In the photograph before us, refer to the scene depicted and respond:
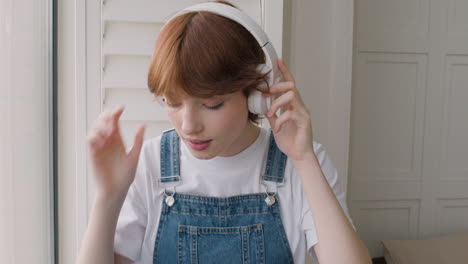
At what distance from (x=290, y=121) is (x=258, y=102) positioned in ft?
0.47

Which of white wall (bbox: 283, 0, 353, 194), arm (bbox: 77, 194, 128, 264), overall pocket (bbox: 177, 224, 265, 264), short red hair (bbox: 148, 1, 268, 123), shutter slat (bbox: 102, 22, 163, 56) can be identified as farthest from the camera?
white wall (bbox: 283, 0, 353, 194)

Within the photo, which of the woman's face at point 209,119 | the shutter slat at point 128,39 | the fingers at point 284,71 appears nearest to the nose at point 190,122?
the woman's face at point 209,119

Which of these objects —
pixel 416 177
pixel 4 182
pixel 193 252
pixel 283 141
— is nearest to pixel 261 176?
pixel 283 141

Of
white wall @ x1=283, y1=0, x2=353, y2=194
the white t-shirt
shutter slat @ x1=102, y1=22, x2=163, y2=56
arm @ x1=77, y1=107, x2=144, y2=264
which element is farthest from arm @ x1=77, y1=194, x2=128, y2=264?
white wall @ x1=283, y1=0, x2=353, y2=194

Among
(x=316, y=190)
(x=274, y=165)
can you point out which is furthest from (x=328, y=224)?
(x=274, y=165)

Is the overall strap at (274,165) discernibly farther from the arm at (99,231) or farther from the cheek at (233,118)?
the arm at (99,231)

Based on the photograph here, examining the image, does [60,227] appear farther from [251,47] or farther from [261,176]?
[251,47]

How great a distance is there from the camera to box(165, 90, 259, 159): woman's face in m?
0.86

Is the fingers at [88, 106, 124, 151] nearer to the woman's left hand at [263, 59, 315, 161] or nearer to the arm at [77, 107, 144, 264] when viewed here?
the arm at [77, 107, 144, 264]

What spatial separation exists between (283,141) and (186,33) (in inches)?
13.6

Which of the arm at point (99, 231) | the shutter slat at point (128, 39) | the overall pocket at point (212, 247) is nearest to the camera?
the arm at point (99, 231)

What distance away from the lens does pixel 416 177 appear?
6.45 ft

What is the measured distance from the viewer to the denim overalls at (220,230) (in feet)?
3.46

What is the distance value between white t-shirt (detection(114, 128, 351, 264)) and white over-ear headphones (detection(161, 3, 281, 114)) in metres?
0.22
